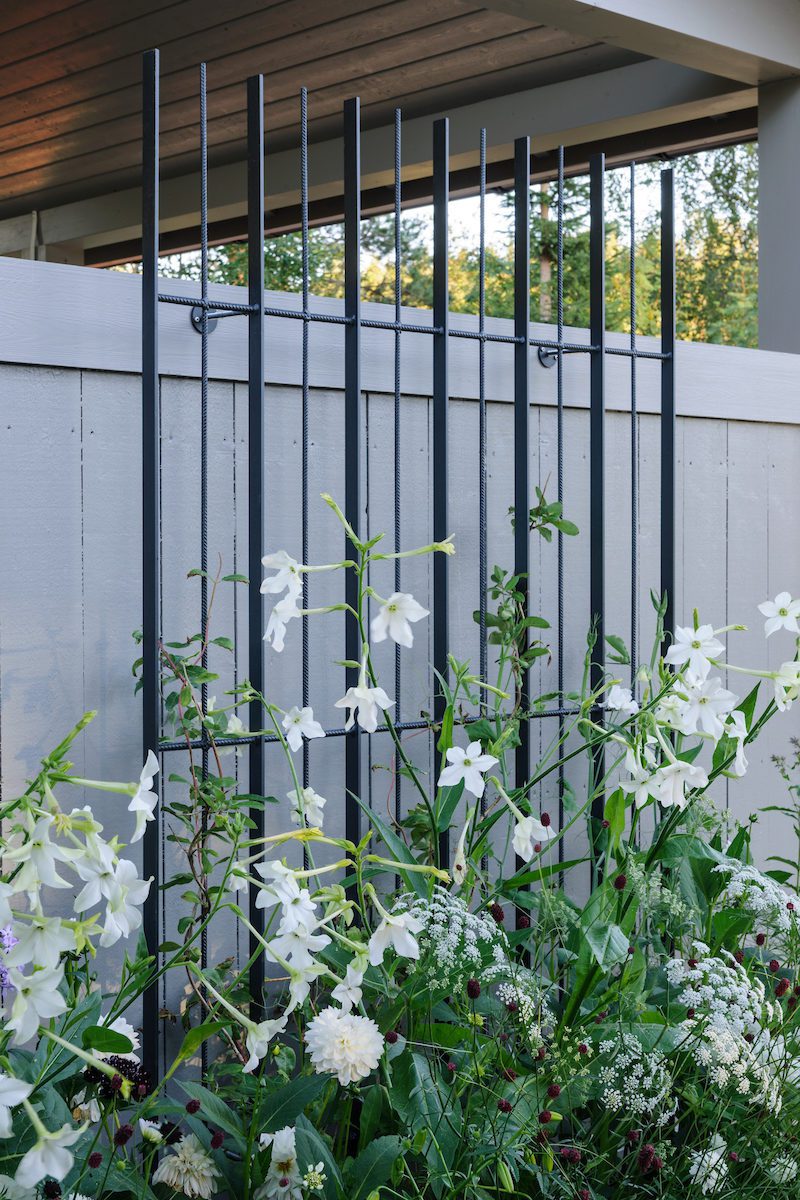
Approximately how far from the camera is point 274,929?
211cm

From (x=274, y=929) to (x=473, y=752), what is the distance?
2.14 feet

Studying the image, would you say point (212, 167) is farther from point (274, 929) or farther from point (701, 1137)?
point (701, 1137)

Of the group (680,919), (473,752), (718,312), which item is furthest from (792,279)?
(718,312)

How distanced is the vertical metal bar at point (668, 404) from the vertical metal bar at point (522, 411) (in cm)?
43

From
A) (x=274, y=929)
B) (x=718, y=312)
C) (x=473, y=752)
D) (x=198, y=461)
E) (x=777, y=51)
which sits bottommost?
(x=274, y=929)

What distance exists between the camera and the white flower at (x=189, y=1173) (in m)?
1.52

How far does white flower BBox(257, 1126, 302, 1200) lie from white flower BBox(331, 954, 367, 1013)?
0.65 ft

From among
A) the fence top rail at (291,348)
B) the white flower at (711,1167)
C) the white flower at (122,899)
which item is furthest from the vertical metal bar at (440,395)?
the white flower at (122,899)

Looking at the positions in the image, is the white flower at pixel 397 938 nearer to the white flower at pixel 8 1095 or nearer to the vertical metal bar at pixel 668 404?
the white flower at pixel 8 1095

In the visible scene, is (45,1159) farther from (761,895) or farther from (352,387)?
(352,387)

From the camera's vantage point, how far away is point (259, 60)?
4.21 meters

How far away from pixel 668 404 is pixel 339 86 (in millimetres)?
2330

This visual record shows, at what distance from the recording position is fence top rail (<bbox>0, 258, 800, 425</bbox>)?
1.87 metres

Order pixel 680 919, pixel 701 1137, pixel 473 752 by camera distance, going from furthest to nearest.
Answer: pixel 680 919, pixel 701 1137, pixel 473 752
